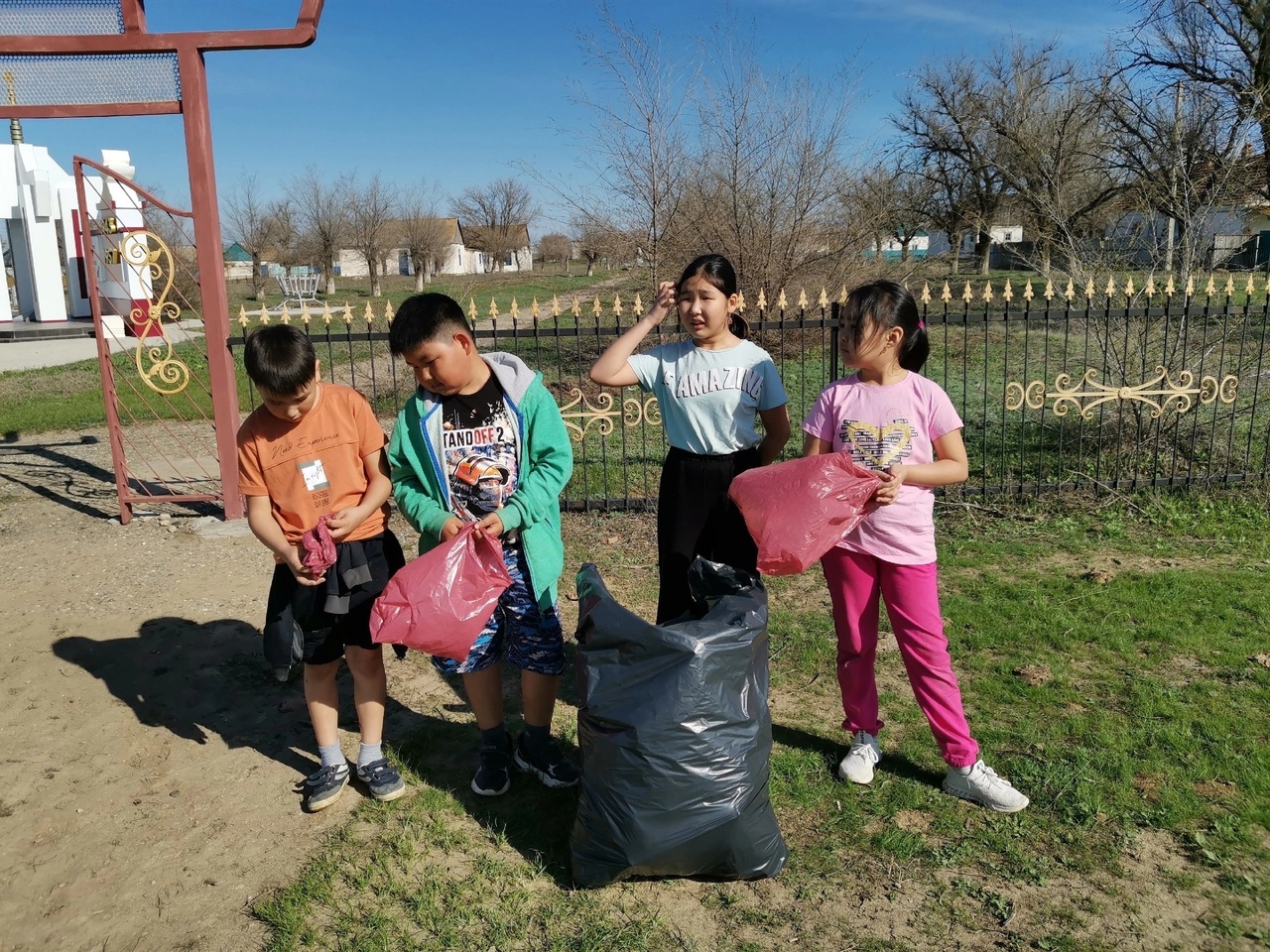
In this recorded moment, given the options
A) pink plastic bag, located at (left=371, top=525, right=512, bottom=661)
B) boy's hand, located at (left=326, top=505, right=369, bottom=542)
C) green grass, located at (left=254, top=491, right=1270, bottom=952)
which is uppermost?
boy's hand, located at (left=326, top=505, right=369, bottom=542)

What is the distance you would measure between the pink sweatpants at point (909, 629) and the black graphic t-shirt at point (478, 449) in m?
1.03

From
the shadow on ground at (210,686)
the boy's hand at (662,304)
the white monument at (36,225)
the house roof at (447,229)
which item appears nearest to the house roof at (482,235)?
the house roof at (447,229)

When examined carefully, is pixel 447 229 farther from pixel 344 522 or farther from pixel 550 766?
pixel 550 766

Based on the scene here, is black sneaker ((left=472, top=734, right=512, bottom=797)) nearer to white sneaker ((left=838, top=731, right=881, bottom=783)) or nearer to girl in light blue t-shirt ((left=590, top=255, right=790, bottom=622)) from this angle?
girl in light blue t-shirt ((left=590, top=255, right=790, bottom=622))

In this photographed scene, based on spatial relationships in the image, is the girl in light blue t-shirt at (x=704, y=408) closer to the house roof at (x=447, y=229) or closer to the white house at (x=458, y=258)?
the house roof at (x=447, y=229)

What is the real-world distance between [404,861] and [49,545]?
14.5ft

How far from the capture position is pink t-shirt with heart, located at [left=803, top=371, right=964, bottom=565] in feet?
8.51

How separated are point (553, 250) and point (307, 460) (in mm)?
65291

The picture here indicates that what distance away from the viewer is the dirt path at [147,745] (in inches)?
96.7

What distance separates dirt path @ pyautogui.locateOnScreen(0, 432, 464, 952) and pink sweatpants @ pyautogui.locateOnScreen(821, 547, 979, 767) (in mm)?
1691

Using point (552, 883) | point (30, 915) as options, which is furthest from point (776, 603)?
point (30, 915)

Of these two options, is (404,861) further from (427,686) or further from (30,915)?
(427,686)

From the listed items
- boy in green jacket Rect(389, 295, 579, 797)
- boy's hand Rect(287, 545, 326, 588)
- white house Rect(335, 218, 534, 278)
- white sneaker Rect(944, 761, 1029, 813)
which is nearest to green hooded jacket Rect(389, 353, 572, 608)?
boy in green jacket Rect(389, 295, 579, 797)

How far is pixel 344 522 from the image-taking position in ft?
8.63
